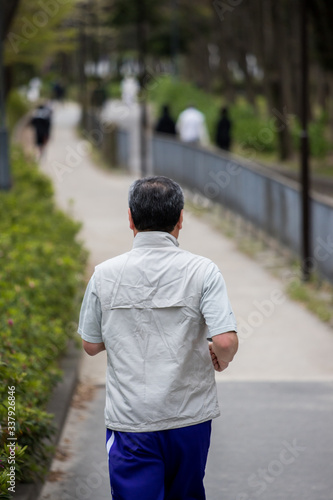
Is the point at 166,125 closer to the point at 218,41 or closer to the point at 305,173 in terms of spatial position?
the point at 305,173

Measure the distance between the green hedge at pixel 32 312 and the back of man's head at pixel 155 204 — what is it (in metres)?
1.23

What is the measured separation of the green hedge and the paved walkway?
1.16 ft

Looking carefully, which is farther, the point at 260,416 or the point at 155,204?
the point at 260,416

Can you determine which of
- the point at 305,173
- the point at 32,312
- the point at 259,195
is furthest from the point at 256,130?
the point at 32,312

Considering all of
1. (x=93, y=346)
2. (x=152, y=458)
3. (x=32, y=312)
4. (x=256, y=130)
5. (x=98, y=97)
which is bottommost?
(x=256, y=130)

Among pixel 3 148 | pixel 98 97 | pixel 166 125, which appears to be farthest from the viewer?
pixel 98 97

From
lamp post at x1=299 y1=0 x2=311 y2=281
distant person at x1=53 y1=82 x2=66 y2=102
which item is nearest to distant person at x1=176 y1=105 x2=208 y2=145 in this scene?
lamp post at x1=299 y1=0 x2=311 y2=281

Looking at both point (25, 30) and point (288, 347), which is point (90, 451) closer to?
point (288, 347)

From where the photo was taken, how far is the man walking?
11.2ft

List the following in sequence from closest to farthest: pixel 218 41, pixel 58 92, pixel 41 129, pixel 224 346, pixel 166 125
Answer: pixel 224 346 → pixel 41 129 → pixel 166 125 → pixel 218 41 → pixel 58 92

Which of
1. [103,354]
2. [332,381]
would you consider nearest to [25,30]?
[103,354]

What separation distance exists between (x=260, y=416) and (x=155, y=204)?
11.6 ft

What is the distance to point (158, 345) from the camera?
3418mm

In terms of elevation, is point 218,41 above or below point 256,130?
above
